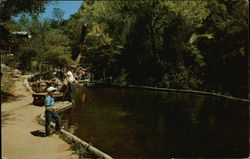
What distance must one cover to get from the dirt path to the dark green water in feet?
5.58

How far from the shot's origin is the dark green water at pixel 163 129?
9.86 m

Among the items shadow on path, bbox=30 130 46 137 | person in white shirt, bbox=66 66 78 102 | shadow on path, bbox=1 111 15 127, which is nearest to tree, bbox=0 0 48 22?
person in white shirt, bbox=66 66 78 102

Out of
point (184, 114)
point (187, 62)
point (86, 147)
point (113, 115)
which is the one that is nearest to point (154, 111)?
point (184, 114)

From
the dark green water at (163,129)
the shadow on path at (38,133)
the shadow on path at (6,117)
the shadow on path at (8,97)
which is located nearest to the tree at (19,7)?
the shadow on path at (8,97)

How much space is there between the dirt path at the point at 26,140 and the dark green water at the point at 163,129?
5.58ft

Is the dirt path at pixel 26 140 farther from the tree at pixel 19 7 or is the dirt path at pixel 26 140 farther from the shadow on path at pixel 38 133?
the tree at pixel 19 7

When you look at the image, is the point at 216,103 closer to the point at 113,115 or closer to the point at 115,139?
the point at 113,115

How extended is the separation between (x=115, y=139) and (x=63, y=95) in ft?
28.1

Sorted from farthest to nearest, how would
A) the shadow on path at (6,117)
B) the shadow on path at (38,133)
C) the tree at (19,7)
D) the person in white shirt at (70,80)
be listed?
the tree at (19,7)
the person in white shirt at (70,80)
the shadow on path at (6,117)
the shadow on path at (38,133)

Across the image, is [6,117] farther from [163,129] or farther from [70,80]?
[163,129]

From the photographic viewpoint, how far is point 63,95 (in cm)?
1834

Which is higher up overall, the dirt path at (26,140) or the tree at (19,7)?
the tree at (19,7)

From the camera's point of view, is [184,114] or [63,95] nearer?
[184,114]

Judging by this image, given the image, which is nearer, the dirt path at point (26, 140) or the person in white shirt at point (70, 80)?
the dirt path at point (26, 140)
